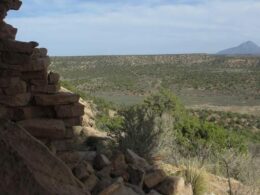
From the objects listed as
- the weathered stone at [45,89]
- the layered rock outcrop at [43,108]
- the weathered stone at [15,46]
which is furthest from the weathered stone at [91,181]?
the weathered stone at [15,46]

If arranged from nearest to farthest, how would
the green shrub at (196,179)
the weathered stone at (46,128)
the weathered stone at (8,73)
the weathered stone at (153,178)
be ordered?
1. the weathered stone at (8,73)
2. the weathered stone at (46,128)
3. the weathered stone at (153,178)
4. the green shrub at (196,179)

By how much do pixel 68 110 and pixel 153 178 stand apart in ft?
7.07

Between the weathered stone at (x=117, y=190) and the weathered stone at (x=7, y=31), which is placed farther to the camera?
the weathered stone at (x=117, y=190)

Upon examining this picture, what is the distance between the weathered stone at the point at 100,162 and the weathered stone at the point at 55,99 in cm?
131

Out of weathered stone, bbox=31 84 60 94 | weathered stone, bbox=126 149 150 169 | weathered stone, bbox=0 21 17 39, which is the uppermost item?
weathered stone, bbox=0 21 17 39

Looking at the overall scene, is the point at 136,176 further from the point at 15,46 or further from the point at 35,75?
the point at 15,46

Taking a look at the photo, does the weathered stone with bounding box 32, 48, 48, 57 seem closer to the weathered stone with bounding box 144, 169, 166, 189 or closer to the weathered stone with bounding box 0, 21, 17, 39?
the weathered stone with bounding box 0, 21, 17, 39

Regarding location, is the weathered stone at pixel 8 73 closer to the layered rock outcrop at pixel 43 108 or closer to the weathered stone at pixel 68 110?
the layered rock outcrop at pixel 43 108

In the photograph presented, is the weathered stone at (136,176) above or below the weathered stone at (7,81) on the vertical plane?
below

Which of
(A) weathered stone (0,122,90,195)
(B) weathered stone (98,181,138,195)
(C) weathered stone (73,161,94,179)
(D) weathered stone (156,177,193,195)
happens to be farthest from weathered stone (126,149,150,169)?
(A) weathered stone (0,122,90,195)

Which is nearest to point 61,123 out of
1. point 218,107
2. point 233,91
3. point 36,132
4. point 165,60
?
point 36,132

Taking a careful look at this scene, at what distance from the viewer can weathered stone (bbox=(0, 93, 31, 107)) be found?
807 centimetres

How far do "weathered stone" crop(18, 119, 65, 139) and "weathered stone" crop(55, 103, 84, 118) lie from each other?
0.55 ft

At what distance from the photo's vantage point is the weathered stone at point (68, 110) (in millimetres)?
8633
